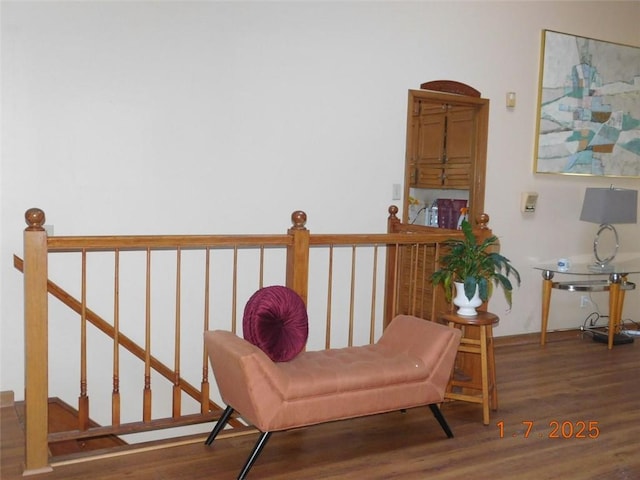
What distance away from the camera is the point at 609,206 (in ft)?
18.5

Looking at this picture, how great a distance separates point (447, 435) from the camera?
3.58 meters

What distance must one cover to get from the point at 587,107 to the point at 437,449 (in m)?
3.75

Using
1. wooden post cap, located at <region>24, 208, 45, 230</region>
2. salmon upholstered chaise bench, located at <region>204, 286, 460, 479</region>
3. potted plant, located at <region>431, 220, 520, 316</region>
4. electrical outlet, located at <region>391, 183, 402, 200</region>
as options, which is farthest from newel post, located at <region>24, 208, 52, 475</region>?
electrical outlet, located at <region>391, 183, 402, 200</region>

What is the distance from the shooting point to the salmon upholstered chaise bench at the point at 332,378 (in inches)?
Result: 117

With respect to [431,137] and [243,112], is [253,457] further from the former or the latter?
[431,137]

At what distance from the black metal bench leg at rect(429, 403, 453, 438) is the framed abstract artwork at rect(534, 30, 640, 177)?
2.95 meters

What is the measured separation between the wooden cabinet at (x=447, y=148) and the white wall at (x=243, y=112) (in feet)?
0.36

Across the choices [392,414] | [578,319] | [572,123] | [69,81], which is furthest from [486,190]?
[69,81]

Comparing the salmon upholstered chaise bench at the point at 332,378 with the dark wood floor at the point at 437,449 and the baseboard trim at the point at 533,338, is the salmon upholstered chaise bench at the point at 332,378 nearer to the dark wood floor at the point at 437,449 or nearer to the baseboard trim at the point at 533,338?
the dark wood floor at the point at 437,449

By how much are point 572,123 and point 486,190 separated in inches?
41.6

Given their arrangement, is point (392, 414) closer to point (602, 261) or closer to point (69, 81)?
point (69, 81)

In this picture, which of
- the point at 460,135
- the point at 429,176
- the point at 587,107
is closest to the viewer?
the point at 460,135

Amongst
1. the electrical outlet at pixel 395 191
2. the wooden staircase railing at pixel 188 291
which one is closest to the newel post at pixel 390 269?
the wooden staircase railing at pixel 188 291

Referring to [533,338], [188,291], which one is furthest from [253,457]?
[533,338]
